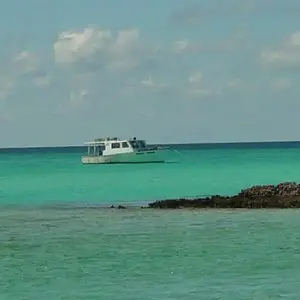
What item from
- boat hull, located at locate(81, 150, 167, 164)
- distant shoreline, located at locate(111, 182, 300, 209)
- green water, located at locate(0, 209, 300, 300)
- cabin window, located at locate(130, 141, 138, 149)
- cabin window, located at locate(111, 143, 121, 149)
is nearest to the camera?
green water, located at locate(0, 209, 300, 300)

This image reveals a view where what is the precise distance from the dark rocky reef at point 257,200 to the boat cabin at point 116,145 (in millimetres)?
57282

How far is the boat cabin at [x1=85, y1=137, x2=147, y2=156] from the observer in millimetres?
95625

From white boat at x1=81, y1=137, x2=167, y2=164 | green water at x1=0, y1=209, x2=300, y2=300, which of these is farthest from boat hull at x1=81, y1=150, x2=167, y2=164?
green water at x1=0, y1=209, x2=300, y2=300

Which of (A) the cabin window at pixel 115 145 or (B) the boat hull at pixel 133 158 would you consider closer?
(B) the boat hull at pixel 133 158

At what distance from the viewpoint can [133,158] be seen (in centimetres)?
9550

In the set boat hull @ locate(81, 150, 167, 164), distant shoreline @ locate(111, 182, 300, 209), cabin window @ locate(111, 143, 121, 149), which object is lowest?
distant shoreline @ locate(111, 182, 300, 209)

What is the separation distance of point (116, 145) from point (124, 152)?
51.5 inches

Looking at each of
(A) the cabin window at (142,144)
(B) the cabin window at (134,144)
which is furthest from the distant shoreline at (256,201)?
(A) the cabin window at (142,144)

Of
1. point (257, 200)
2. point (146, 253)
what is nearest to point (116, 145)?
point (257, 200)

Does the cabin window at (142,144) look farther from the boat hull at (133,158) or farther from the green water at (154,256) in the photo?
the green water at (154,256)

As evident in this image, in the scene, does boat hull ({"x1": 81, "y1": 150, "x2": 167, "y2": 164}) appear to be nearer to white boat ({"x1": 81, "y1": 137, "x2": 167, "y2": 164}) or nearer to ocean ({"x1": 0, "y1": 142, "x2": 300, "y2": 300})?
white boat ({"x1": 81, "y1": 137, "x2": 167, "y2": 164})

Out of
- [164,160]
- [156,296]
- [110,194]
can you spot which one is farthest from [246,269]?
[164,160]

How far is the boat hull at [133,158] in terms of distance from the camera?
95625 mm

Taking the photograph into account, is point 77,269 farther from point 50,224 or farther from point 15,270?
point 50,224
